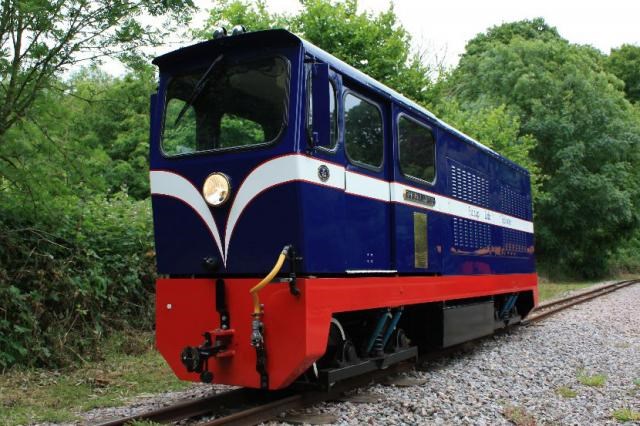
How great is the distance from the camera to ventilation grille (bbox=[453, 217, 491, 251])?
787cm

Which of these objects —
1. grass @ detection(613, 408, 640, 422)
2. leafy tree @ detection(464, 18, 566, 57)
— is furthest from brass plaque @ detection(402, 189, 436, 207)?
leafy tree @ detection(464, 18, 566, 57)

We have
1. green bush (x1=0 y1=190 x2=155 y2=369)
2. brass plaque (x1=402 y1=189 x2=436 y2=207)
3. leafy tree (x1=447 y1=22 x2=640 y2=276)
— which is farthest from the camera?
leafy tree (x1=447 y1=22 x2=640 y2=276)

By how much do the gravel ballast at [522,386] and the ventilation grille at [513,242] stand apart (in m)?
1.48

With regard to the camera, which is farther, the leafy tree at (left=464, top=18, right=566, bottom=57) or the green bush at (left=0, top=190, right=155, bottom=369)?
the leafy tree at (left=464, top=18, right=566, bottom=57)

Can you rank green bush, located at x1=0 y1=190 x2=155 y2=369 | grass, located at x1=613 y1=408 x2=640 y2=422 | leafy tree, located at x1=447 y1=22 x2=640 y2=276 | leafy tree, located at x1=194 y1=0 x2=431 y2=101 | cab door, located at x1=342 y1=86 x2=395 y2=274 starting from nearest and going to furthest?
grass, located at x1=613 y1=408 x2=640 y2=422 < cab door, located at x1=342 y1=86 x2=395 y2=274 < green bush, located at x1=0 y1=190 x2=155 y2=369 < leafy tree, located at x1=194 y1=0 x2=431 y2=101 < leafy tree, located at x1=447 y1=22 x2=640 y2=276

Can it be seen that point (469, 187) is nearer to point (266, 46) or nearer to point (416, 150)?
point (416, 150)

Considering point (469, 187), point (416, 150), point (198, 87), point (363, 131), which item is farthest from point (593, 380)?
point (198, 87)

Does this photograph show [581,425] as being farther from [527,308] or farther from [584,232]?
[584,232]

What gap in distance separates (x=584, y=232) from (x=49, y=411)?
29535mm

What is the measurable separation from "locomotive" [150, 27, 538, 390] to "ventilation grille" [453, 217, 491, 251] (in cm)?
132

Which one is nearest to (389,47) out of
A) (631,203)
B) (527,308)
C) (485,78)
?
(527,308)

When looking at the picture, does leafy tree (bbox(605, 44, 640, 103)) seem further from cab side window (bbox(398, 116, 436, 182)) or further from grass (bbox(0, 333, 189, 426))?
grass (bbox(0, 333, 189, 426))

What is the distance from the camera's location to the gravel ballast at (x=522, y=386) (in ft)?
17.2

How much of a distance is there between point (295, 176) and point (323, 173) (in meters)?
0.37
